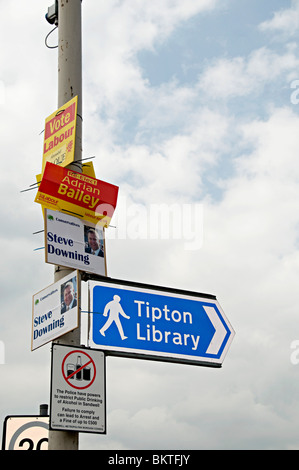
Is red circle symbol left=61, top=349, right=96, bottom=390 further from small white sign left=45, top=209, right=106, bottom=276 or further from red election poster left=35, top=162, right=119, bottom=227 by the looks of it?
red election poster left=35, top=162, right=119, bottom=227

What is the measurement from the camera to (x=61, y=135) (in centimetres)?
666

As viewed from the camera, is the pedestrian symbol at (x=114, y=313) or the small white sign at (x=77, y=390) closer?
the small white sign at (x=77, y=390)

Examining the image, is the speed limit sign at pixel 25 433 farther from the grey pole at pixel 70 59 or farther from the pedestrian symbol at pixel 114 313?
the grey pole at pixel 70 59

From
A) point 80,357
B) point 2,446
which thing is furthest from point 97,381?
point 2,446

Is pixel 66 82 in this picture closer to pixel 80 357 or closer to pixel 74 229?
pixel 74 229

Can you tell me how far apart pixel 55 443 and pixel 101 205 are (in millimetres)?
2253

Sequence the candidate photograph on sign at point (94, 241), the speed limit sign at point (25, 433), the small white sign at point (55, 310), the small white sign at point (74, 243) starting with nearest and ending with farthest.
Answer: the small white sign at point (55, 310)
the small white sign at point (74, 243)
the candidate photograph on sign at point (94, 241)
the speed limit sign at point (25, 433)

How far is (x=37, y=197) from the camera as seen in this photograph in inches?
238

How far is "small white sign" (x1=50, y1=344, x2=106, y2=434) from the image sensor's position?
517cm

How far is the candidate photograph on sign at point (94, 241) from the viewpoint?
242 inches

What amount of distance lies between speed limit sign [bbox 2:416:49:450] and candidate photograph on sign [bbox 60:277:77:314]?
8.09ft

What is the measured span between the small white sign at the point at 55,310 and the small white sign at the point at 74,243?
0.81ft

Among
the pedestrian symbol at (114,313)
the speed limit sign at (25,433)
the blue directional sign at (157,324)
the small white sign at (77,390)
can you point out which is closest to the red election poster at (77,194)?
the blue directional sign at (157,324)
